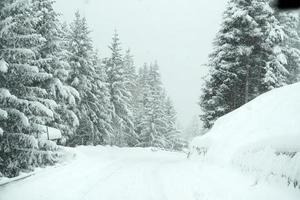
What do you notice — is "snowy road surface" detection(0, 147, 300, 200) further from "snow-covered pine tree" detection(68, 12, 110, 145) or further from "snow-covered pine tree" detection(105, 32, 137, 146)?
"snow-covered pine tree" detection(105, 32, 137, 146)

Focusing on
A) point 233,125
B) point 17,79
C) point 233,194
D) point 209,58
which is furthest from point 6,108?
point 209,58

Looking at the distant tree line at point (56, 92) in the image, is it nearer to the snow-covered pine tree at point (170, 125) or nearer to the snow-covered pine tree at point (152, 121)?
the snow-covered pine tree at point (152, 121)

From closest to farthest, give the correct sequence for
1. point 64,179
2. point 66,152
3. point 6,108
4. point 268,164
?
point 268,164
point 64,179
point 6,108
point 66,152

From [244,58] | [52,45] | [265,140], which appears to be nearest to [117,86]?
[52,45]

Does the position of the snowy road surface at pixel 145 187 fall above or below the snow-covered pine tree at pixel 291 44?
below

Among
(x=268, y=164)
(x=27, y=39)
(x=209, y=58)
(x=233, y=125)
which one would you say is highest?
(x=209, y=58)

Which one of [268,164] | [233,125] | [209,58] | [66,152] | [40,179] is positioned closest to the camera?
[268,164]

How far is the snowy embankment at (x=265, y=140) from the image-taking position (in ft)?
23.4

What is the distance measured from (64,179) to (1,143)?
4.92 metres

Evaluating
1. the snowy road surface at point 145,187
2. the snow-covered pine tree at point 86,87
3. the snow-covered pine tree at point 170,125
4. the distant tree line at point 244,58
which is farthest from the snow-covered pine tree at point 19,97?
the snow-covered pine tree at point 170,125

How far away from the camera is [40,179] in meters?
11.2

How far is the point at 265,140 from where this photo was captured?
8828mm

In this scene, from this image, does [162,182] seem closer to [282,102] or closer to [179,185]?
[179,185]

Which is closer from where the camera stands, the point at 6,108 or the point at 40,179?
the point at 40,179
